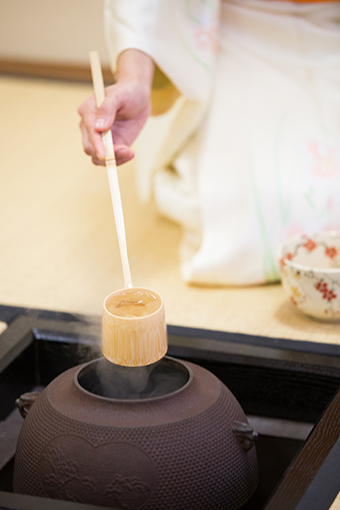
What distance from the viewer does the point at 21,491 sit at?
860 millimetres

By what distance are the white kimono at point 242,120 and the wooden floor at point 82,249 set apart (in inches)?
3.3

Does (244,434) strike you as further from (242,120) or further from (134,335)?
(242,120)

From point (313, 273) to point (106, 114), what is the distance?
0.53 m

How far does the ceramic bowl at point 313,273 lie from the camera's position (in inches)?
55.0

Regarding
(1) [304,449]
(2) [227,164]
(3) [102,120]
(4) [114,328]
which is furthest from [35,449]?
(2) [227,164]

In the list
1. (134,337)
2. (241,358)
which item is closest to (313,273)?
(241,358)

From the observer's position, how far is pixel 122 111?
1.34 meters

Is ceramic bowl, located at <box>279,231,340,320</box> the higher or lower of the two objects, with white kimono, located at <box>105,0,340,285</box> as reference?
lower

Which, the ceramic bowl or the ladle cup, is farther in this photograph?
the ceramic bowl

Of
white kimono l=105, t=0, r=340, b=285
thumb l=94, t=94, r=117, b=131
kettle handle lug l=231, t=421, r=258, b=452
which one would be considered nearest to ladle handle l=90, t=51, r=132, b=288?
thumb l=94, t=94, r=117, b=131

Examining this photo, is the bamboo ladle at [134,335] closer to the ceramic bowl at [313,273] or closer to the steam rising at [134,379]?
the steam rising at [134,379]

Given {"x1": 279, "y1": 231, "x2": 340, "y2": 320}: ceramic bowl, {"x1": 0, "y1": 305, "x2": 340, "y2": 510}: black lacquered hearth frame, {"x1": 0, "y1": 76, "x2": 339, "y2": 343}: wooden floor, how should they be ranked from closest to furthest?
{"x1": 0, "y1": 305, "x2": 340, "y2": 510}: black lacquered hearth frame < {"x1": 279, "y1": 231, "x2": 340, "y2": 320}: ceramic bowl < {"x1": 0, "y1": 76, "x2": 339, "y2": 343}: wooden floor

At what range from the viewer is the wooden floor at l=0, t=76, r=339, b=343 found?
1581mm

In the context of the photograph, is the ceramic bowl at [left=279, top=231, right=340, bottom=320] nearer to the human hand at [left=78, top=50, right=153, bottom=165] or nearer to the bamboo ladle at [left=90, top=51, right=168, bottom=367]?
the human hand at [left=78, top=50, right=153, bottom=165]
